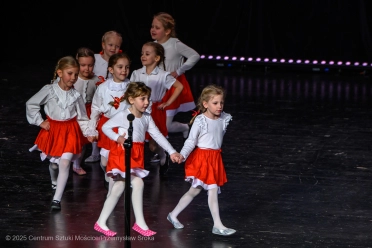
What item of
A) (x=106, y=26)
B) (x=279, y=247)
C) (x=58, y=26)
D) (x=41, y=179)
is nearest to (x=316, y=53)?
(x=106, y=26)

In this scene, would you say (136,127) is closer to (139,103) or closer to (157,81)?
(139,103)

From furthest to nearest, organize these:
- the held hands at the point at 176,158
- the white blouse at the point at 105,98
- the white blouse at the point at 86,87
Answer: the white blouse at the point at 86,87
the white blouse at the point at 105,98
the held hands at the point at 176,158

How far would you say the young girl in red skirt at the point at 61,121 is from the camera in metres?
5.71

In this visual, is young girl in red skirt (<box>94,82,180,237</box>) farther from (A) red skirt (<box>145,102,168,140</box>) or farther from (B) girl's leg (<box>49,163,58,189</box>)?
(A) red skirt (<box>145,102,168,140</box>)

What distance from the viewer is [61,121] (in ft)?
19.1

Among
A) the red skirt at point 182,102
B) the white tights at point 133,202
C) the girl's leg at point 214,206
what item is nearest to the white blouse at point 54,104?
the white tights at point 133,202

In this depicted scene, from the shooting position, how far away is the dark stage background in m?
12.0

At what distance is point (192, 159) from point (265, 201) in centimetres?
94

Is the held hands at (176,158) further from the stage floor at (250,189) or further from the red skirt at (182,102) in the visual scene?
the red skirt at (182,102)

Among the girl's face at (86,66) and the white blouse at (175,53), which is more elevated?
the white blouse at (175,53)

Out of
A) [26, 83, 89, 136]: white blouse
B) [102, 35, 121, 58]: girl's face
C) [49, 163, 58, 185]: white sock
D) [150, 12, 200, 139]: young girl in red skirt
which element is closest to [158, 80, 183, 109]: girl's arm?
[150, 12, 200, 139]: young girl in red skirt

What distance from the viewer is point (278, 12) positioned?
1210cm

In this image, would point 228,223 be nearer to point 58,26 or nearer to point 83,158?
point 83,158

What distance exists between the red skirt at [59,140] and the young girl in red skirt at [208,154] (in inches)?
36.6
